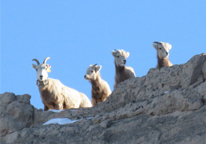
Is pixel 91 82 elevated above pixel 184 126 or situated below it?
above

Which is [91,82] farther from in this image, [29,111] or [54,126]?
[54,126]

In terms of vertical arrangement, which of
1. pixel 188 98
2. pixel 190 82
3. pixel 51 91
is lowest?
pixel 188 98

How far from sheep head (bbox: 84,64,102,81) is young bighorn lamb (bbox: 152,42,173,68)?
2.68m

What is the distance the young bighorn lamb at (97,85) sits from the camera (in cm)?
1925

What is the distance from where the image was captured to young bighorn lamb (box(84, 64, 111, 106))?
19.2 m

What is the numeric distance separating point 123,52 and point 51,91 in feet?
11.1

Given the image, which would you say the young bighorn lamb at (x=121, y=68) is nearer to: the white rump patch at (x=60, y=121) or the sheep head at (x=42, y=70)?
the sheep head at (x=42, y=70)

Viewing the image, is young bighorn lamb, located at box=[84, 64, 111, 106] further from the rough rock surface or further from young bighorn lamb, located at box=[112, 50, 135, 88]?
the rough rock surface

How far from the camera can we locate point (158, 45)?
18.6m

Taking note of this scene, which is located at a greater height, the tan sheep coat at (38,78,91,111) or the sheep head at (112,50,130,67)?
the sheep head at (112,50,130,67)

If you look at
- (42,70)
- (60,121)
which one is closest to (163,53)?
(42,70)

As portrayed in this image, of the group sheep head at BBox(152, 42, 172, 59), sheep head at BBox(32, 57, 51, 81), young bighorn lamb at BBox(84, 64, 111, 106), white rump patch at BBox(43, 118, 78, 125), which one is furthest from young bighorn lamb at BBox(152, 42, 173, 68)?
white rump patch at BBox(43, 118, 78, 125)

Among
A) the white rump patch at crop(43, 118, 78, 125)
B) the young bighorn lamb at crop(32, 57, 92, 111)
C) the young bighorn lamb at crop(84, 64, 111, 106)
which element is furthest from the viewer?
the young bighorn lamb at crop(84, 64, 111, 106)

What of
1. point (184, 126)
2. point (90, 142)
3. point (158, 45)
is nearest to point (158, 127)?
point (184, 126)
